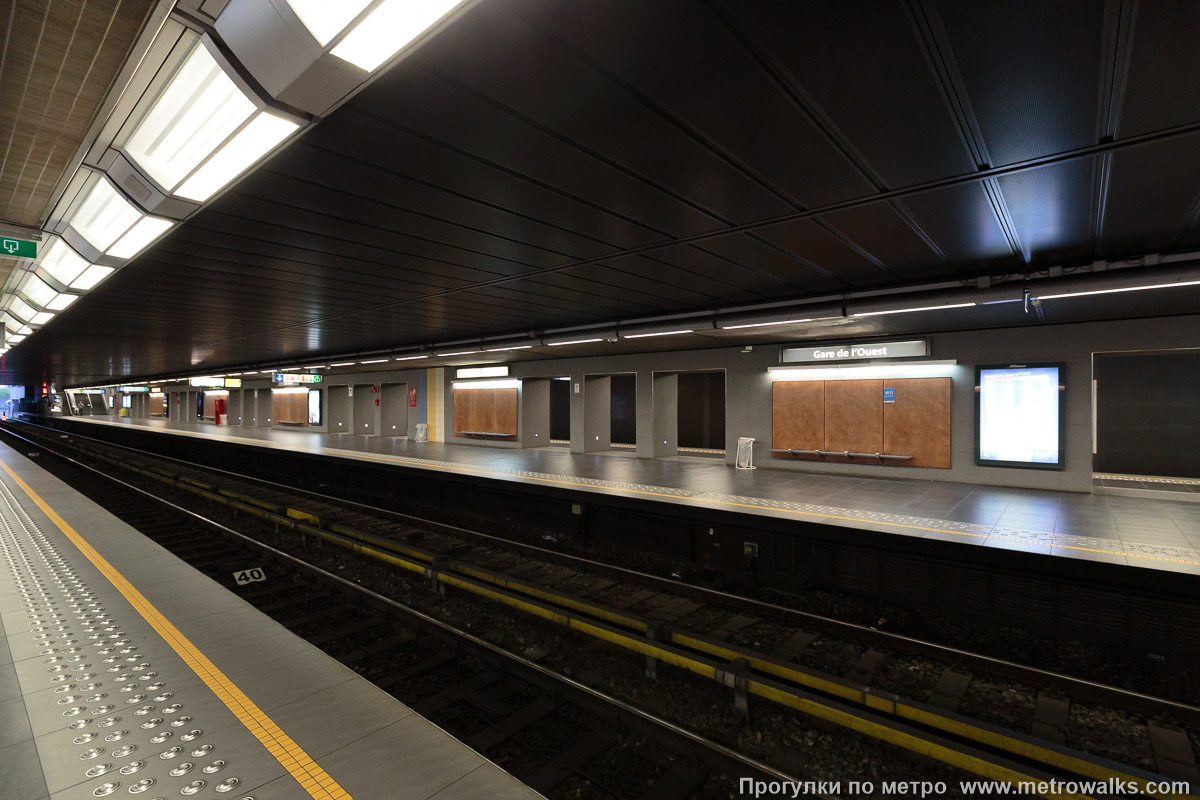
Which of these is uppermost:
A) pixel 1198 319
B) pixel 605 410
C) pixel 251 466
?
pixel 1198 319

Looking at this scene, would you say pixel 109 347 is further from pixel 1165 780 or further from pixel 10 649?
pixel 1165 780

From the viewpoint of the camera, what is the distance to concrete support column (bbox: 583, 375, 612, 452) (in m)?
15.5

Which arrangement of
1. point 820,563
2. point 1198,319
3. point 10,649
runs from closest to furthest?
point 10,649, point 820,563, point 1198,319

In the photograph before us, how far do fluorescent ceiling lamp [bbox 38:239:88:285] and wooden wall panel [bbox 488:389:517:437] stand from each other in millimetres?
11111

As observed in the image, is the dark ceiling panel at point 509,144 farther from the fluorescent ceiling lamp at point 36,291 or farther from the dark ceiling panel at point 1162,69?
the fluorescent ceiling lamp at point 36,291

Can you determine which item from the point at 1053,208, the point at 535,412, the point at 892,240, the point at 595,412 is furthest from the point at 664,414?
the point at 1053,208

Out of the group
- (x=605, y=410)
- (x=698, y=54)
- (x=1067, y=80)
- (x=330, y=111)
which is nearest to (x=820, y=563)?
(x=1067, y=80)

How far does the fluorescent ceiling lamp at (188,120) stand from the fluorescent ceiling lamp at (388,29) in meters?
0.84

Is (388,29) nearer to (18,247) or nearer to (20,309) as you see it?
(18,247)

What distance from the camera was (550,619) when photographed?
5328 mm

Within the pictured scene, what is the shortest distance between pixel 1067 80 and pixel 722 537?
6025mm

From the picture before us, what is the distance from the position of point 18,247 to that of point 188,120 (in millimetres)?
3430

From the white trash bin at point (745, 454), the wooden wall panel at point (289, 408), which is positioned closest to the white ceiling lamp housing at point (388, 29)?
the white trash bin at point (745, 454)

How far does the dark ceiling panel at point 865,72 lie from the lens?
2.17m
